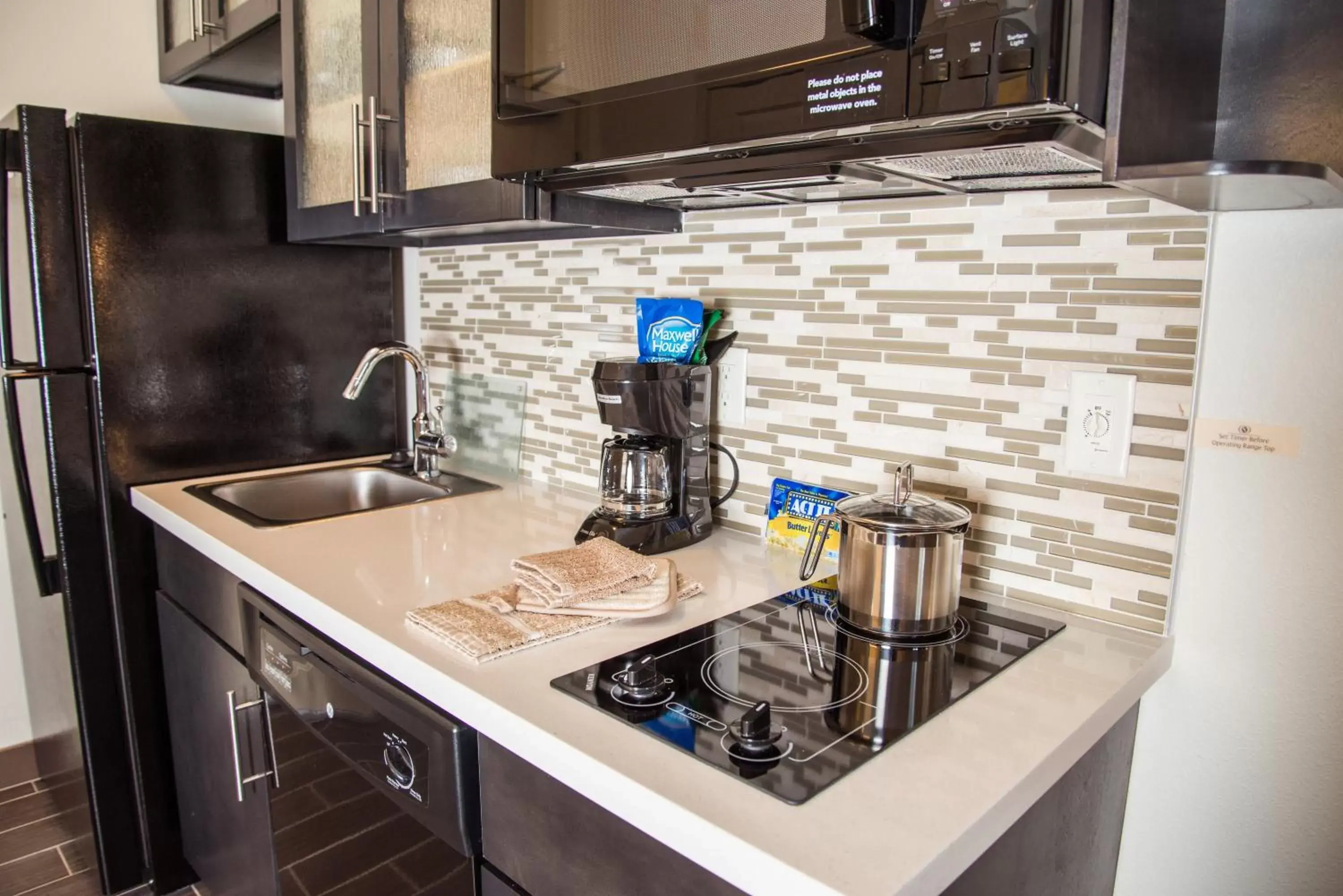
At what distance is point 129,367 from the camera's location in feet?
5.68

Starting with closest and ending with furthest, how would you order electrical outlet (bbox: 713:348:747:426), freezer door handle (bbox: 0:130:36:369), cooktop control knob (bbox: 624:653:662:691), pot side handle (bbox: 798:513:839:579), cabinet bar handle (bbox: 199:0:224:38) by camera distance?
1. cooktop control knob (bbox: 624:653:662:691)
2. pot side handle (bbox: 798:513:839:579)
3. electrical outlet (bbox: 713:348:747:426)
4. freezer door handle (bbox: 0:130:36:369)
5. cabinet bar handle (bbox: 199:0:224:38)

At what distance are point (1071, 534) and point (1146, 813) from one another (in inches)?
13.2

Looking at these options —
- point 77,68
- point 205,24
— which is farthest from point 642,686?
point 77,68

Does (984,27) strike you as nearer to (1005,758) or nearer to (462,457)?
(1005,758)

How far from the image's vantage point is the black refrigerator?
1663mm

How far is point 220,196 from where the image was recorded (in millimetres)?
1808

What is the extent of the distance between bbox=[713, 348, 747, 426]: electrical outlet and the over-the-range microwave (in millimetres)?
272

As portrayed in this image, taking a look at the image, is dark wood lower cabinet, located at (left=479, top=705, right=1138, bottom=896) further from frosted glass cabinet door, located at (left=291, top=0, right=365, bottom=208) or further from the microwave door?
frosted glass cabinet door, located at (left=291, top=0, right=365, bottom=208)

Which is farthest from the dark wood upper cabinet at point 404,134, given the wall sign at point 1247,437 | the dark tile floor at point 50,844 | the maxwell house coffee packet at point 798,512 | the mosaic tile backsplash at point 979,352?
the dark tile floor at point 50,844

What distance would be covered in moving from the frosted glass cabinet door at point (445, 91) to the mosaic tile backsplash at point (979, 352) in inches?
13.7

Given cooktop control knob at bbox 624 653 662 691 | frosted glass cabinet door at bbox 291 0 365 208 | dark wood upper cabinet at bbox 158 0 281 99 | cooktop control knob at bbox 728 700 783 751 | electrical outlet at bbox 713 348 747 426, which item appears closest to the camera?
cooktop control knob at bbox 728 700 783 751

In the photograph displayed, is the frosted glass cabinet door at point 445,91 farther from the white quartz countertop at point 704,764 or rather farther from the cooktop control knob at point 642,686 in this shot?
the cooktop control knob at point 642,686

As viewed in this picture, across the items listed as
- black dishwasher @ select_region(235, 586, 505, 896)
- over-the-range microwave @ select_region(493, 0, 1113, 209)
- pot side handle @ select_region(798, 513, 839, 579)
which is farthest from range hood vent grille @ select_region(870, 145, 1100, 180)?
black dishwasher @ select_region(235, 586, 505, 896)

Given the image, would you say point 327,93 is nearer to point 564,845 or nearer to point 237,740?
point 237,740
